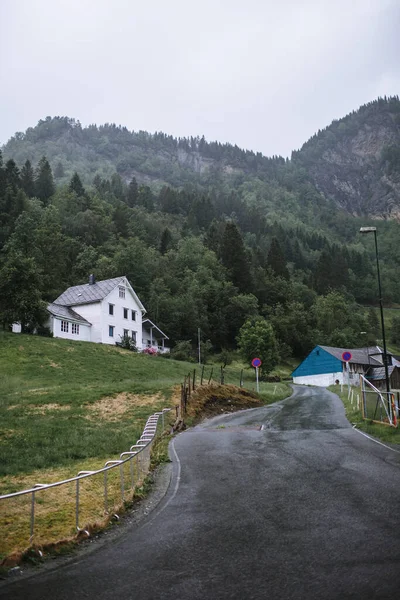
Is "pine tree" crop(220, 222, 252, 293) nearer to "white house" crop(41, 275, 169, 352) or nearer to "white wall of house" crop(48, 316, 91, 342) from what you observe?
"white house" crop(41, 275, 169, 352)

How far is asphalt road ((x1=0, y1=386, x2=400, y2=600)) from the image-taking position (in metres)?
6.73

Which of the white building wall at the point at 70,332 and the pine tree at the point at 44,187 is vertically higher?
the pine tree at the point at 44,187

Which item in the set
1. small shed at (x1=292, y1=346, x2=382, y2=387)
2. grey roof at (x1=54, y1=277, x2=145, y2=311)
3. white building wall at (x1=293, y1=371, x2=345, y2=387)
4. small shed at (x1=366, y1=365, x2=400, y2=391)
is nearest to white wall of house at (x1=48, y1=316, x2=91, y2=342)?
grey roof at (x1=54, y1=277, x2=145, y2=311)

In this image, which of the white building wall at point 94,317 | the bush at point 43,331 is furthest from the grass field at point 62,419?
the white building wall at point 94,317

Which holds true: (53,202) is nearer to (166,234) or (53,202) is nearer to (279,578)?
(166,234)

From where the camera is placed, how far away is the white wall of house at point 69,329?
57.7 m

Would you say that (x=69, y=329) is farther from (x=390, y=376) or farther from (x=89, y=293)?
(x=390, y=376)

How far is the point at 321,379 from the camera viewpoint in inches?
3187

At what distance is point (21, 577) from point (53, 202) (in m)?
128

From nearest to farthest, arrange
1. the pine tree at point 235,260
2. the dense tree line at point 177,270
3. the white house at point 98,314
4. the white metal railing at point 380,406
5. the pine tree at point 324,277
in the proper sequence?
1. the white metal railing at point 380,406
2. the white house at point 98,314
3. the dense tree line at point 177,270
4. the pine tree at point 235,260
5. the pine tree at point 324,277

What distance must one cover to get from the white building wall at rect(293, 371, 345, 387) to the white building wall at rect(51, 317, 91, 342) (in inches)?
1481

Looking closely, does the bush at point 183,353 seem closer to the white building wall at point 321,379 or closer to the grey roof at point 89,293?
the grey roof at point 89,293

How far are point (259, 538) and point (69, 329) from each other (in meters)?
53.7

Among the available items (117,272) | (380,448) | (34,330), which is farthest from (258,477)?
(117,272)
